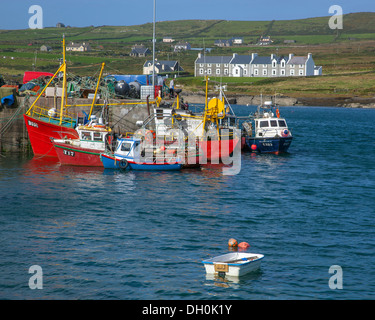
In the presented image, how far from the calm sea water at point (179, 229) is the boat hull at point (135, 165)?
664 millimetres

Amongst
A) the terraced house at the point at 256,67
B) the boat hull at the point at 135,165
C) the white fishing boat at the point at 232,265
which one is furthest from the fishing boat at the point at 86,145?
the terraced house at the point at 256,67

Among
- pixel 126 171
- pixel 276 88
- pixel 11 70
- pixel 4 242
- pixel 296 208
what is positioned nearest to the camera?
pixel 4 242

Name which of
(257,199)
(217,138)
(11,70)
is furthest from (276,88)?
(257,199)

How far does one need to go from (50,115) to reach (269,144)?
2036 cm

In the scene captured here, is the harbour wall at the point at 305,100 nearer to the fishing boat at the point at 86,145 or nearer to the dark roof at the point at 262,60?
the dark roof at the point at 262,60

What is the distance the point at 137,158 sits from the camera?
4038cm

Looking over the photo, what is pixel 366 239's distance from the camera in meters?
25.2

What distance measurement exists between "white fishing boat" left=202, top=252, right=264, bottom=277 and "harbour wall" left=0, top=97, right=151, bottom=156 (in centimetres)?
2957

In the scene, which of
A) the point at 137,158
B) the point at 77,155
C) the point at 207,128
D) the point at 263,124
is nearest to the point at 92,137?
the point at 77,155

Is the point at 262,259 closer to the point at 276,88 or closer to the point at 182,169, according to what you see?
the point at 182,169

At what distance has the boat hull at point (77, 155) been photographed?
4138cm

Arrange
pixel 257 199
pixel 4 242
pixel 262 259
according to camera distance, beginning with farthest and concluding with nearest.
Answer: pixel 257 199 → pixel 4 242 → pixel 262 259

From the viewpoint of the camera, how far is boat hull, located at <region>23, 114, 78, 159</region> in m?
44.0

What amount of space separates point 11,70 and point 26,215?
113m
